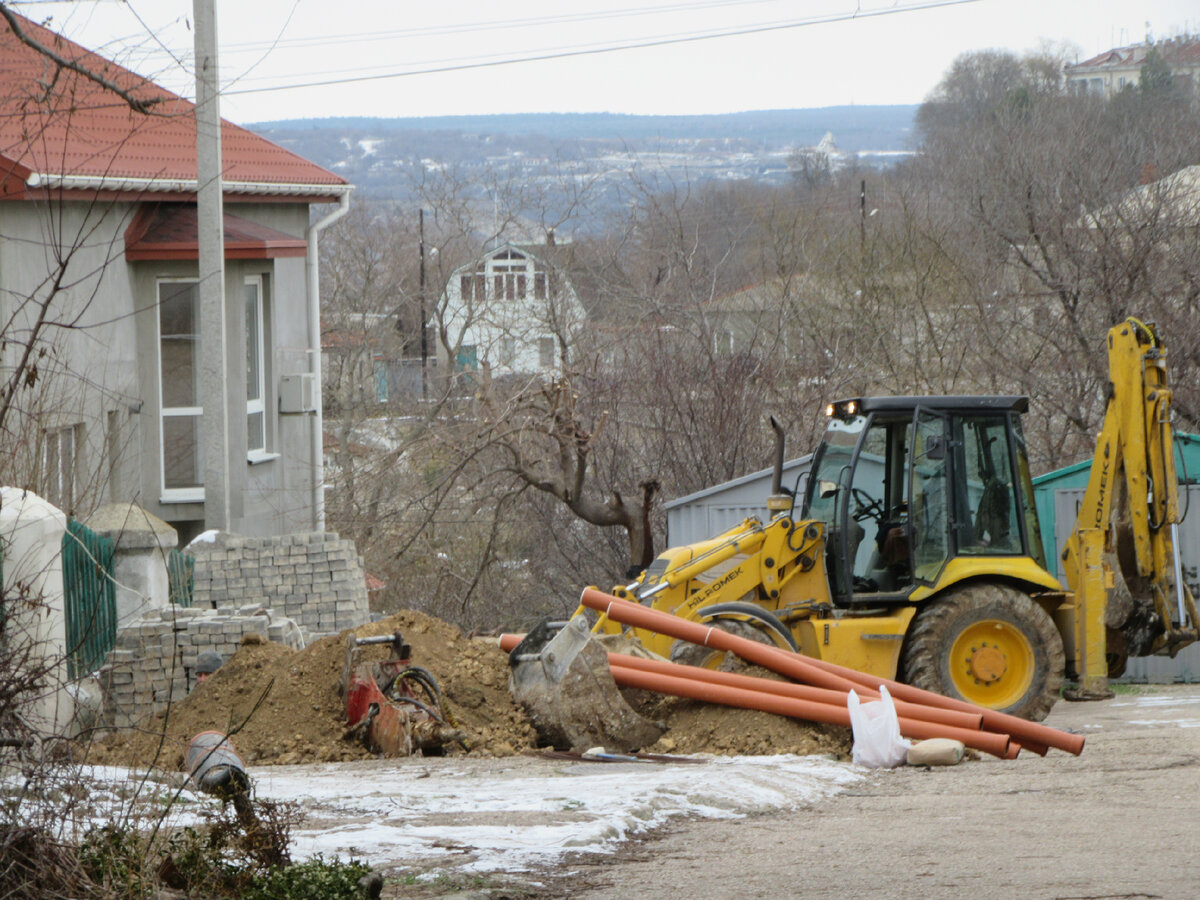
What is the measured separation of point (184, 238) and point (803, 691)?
37.8 feet

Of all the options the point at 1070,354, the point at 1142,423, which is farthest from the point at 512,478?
the point at 1142,423

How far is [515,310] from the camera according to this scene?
37.3m

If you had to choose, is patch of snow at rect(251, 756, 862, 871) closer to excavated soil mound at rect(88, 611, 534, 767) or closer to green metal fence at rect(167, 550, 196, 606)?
excavated soil mound at rect(88, 611, 534, 767)

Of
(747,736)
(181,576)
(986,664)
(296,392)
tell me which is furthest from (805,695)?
(296,392)

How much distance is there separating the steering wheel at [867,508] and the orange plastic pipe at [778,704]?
87.6 inches

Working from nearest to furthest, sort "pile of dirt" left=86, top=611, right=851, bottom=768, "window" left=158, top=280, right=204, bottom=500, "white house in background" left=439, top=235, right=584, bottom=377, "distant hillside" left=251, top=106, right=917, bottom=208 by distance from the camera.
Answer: "pile of dirt" left=86, top=611, right=851, bottom=768
"window" left=158, top=280, right=204, bottom=500
"white house in background" left=439, top=235, right=584, bottom=377
"distant hillside" left=251, top=106, right=917, bottom=208

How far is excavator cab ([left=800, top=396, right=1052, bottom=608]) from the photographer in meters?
11.5

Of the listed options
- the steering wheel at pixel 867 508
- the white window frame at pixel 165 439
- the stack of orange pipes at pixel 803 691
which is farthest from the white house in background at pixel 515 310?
the stack of orange pipes at pixel 803 691

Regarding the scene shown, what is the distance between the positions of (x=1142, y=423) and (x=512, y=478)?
16147 mm

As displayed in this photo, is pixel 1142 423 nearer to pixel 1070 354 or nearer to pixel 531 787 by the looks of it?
pixel 531 787

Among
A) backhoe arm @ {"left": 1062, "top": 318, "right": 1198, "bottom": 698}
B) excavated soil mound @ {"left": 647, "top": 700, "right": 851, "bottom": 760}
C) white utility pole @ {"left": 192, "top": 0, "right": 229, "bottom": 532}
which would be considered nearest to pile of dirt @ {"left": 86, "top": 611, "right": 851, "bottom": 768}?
excavated soil mound @ {"left": 647, "top": 700, "right": 851, "bottom": 760}

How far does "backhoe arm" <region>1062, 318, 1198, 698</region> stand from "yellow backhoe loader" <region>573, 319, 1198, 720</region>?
0.7 inches

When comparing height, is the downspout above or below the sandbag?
above

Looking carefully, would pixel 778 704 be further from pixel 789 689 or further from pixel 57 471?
pixel 57 471
